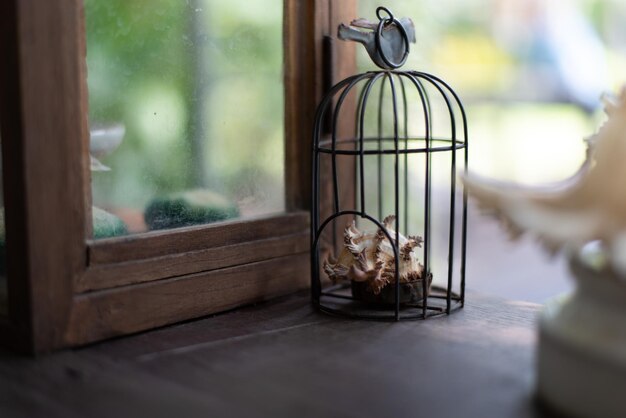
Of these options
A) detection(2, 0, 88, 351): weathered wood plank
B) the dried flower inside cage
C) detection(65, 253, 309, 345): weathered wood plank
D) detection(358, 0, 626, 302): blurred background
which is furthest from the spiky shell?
detection(358, 0, 626, 302): blurred background

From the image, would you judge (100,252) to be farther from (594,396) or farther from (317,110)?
(594,396)

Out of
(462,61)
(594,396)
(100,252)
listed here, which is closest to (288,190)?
(100,252)

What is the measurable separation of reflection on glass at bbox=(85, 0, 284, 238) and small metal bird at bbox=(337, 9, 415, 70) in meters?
0.14

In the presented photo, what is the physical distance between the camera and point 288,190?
111cm

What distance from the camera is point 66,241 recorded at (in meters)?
0.84

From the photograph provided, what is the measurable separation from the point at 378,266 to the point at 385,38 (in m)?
0.29

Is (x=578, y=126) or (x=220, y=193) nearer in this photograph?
(x=220, y=193)

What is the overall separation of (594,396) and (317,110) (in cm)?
54

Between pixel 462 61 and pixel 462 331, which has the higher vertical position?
pixel 462 61

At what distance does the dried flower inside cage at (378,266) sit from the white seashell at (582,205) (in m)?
0.28

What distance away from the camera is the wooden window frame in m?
0.80

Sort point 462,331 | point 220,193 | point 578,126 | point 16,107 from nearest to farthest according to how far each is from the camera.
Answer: point 16,107, point 462,331, point 220,193, point 578,126

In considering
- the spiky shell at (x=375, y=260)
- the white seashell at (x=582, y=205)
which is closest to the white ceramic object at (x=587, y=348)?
the white seashell at (x=582, y=205)

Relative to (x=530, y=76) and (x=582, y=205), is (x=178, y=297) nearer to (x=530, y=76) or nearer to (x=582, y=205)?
(x=582, y=205)
